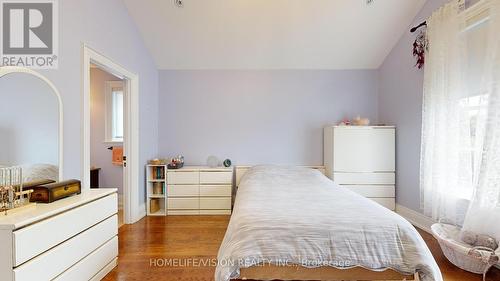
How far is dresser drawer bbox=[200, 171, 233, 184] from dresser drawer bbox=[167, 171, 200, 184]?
0.25 ft

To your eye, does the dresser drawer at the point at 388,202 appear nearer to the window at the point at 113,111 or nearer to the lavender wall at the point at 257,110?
the lavender wall at the point at 257,110

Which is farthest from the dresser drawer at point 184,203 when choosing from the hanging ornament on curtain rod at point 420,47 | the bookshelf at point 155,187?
the hanging ornament on curtain rod at point 420,47

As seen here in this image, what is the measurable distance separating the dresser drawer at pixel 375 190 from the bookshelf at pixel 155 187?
2582mm

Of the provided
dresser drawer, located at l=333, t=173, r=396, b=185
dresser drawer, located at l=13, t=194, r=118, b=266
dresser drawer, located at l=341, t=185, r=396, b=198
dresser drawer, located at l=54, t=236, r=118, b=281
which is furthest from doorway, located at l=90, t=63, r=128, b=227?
dresser drawer, located at l=341, t=185, r=396, b=198

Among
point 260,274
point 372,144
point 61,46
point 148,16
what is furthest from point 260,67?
point 260,274

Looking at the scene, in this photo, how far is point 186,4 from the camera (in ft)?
9.98

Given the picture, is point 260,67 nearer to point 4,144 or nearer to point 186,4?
point 186,4

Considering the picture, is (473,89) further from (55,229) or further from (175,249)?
(55,229)

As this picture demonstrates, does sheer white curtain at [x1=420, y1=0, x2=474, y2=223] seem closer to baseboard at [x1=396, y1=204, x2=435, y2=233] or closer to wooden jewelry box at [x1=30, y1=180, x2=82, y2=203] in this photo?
baseboard at [x1=396, y1=204, x2=435, y2=233]

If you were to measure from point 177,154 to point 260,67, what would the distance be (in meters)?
1.88

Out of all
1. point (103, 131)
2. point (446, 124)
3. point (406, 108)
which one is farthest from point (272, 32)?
point (103, 131)

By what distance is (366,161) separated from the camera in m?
3.53

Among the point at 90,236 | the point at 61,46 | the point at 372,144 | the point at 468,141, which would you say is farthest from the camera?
the point at 372,144

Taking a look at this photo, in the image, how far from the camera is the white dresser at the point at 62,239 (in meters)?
1.24
